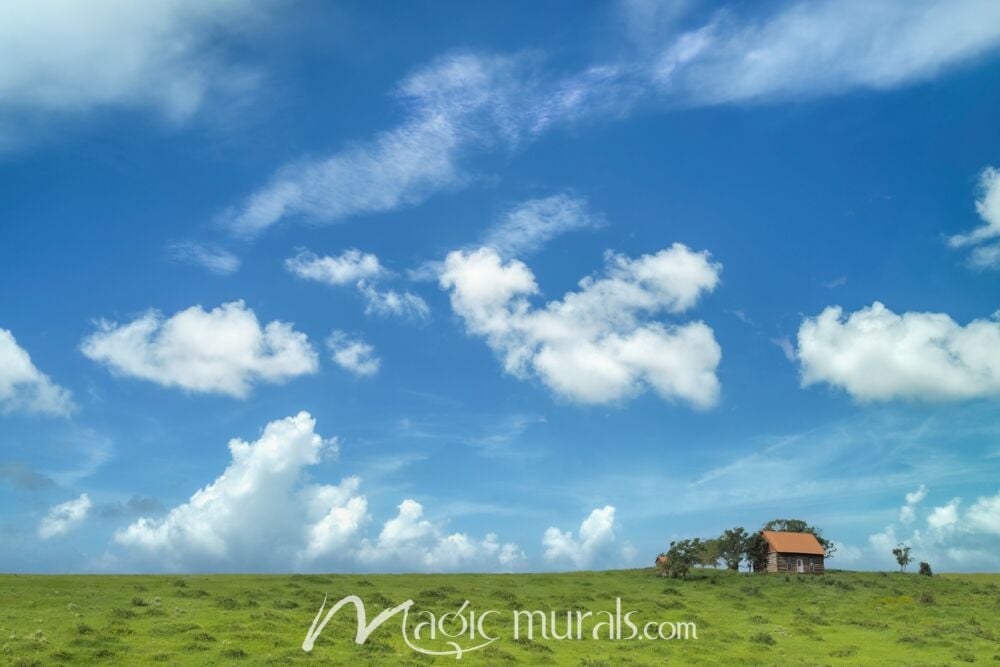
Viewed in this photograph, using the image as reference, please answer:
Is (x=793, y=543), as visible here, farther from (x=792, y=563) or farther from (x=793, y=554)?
(x=792, y=563)

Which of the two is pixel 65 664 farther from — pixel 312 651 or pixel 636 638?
pixel 636 638

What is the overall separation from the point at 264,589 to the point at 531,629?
25607 mm

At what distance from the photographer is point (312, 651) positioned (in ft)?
137

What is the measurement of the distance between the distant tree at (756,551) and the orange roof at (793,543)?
141 cm

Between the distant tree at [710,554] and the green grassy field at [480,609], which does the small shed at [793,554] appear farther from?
the green grassy field at [480,609]

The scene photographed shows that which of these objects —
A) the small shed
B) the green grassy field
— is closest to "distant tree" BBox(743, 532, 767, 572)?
the small shed

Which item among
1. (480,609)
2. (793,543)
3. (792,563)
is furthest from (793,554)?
(480,609)

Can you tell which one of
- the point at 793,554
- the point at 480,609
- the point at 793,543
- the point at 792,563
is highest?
the point at 793,543

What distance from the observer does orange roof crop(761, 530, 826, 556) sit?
10588cm

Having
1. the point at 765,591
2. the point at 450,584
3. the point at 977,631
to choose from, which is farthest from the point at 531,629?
the point at 765,591

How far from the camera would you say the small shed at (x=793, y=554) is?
344 feet

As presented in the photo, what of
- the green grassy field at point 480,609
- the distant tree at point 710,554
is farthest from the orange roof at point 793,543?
the green grassy field at point 480,609

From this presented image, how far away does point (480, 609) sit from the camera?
196 feet

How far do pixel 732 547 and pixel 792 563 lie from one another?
33.4ft
